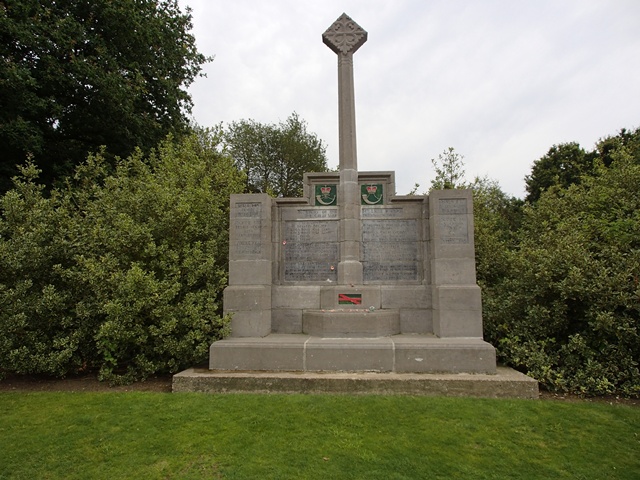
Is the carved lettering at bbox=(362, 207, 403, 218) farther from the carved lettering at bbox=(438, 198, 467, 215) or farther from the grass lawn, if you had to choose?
the grass lawn

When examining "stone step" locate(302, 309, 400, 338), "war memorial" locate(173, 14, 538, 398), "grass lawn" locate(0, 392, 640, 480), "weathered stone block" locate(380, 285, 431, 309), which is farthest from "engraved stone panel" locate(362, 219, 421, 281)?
"grass lawn" locate(0, 392, 640, 480)

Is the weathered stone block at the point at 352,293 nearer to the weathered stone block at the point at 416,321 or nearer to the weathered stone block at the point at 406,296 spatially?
the weathered stone block at the point at 406,296

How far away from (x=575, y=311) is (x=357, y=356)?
4.30 metres

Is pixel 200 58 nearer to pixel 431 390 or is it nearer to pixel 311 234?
pixel 311 234

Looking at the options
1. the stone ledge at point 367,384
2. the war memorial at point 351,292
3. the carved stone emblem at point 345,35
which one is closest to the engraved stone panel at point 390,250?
the war memorial at point 351,292

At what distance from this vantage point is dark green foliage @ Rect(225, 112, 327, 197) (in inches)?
1198

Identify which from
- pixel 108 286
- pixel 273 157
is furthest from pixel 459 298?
pixel 273 157

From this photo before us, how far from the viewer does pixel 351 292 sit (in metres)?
8.26

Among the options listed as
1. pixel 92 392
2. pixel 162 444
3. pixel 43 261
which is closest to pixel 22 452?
pixel 162 444

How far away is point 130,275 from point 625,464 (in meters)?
7.50

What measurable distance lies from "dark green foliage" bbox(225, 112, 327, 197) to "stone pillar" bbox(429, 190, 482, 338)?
2265cm

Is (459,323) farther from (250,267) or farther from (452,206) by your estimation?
(250,267)

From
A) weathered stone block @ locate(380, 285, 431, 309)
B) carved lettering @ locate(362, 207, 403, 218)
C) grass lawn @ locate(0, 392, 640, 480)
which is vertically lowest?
grass lawn @ locate(0, 392, 640, 480)

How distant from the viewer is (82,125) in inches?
610
